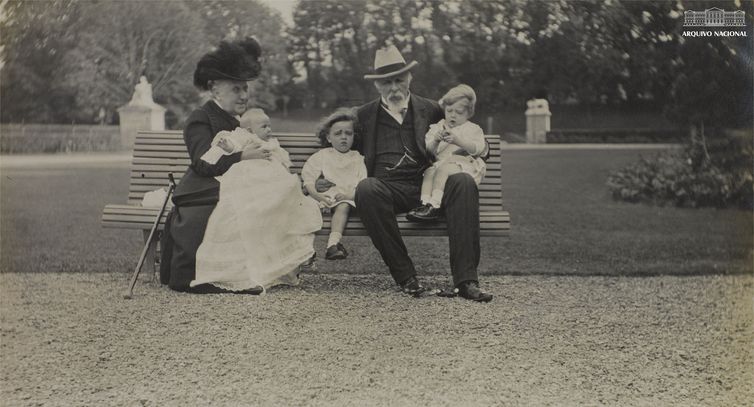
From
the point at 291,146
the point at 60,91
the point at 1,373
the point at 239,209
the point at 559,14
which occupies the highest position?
the point at 559,14

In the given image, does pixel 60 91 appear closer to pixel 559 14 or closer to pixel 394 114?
pixel 394 114

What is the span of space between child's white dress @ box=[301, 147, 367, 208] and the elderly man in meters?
0.06

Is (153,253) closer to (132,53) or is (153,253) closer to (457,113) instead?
(132,53)

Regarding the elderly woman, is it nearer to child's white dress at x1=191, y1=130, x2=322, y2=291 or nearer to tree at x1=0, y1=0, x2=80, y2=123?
child's white dress at x1=191, y1=130, x2=322, y2=291

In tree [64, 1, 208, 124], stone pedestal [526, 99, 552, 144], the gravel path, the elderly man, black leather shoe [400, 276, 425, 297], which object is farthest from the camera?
stone pedestal [526, 99, 552, 144]

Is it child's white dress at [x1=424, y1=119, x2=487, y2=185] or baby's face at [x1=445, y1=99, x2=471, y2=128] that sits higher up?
baby's face at [x1=445, y1=99, x2=471, y2=128]

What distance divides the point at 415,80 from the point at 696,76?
197cm

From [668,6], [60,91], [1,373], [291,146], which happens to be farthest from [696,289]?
[60,91]

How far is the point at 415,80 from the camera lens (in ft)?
15.3

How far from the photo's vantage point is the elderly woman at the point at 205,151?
13.3ft

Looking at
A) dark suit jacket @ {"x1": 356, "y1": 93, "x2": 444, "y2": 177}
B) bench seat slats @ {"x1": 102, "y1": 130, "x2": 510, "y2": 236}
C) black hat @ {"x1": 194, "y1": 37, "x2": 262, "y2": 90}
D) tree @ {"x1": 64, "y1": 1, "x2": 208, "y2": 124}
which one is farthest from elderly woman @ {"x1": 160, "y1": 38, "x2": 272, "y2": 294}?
tree @ {"x1": 64, "y1": 1, "x2": 208, "y2": 124}

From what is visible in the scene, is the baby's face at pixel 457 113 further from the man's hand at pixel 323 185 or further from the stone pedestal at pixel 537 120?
the stone pedestal at pixel 537 120

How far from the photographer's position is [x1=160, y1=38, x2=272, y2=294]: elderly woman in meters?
4.06

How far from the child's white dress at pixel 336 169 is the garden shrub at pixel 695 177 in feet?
7.66
